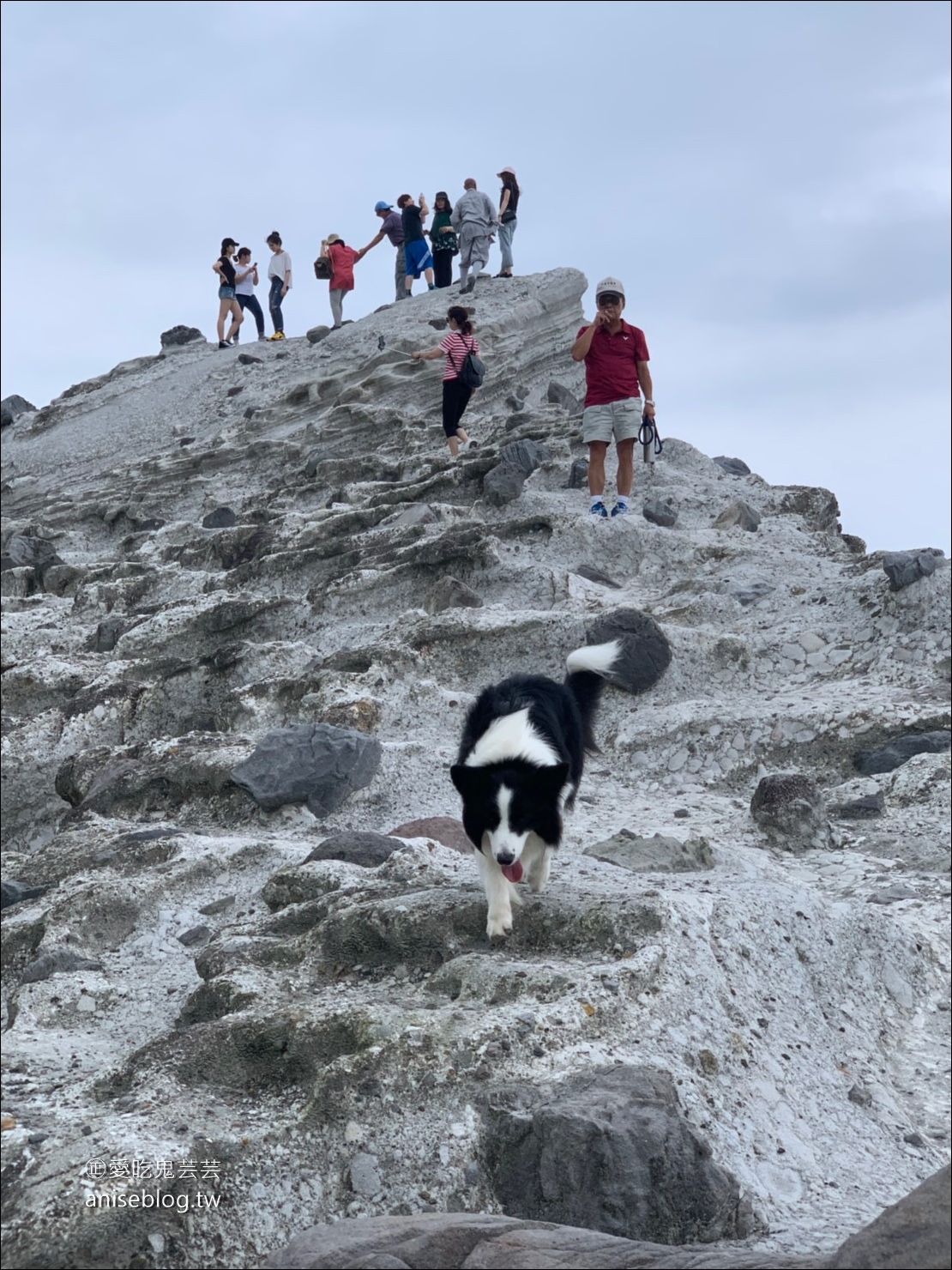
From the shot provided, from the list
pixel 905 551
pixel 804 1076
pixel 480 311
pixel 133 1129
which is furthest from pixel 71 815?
pixel 480 311

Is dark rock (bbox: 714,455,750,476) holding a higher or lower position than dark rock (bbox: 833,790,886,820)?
higher

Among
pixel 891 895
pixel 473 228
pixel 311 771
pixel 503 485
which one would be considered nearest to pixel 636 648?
pixel 311 771

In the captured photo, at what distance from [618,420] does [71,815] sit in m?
6.20

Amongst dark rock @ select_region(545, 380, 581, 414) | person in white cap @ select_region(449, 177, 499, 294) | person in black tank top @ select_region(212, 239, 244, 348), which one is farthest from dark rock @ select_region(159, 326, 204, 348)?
dark rock @ select_region(545, 380, 581, 414)

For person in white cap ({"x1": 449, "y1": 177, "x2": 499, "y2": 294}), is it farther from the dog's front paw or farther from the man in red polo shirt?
the dog's front paw

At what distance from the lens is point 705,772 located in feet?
27.7

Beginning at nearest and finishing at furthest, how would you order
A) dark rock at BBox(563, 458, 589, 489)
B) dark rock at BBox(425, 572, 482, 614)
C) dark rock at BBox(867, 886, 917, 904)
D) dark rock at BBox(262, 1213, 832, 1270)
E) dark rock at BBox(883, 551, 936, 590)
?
dark rock at BBox(262, 1213, 832, 1270), dark rock at BBox(867, 886, 917, 904), dark rock at BBox(883, 551, 936, 590), dark rock at BBox(425, 572, 482, 614), dark rock at BBox(563, 458, 589, 489)

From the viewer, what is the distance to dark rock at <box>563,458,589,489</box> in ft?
44.8

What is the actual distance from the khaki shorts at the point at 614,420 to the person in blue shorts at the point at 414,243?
12563 mm

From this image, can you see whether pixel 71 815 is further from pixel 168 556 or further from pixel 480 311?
pixel 480 311

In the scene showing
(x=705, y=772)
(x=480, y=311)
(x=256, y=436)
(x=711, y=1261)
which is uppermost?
(x=480, y=311)

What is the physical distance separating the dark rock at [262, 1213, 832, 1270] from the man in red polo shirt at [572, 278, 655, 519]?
9.31 metres

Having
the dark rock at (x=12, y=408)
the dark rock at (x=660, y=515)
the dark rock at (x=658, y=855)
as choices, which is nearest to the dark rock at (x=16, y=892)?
the dark rock at (x=658, y=855)

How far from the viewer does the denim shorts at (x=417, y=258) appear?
24.4 meters
